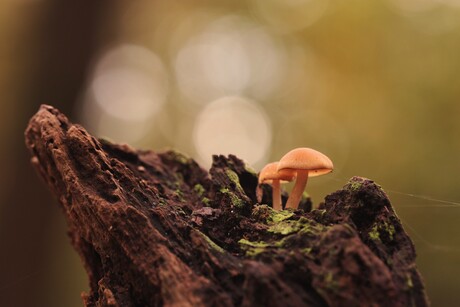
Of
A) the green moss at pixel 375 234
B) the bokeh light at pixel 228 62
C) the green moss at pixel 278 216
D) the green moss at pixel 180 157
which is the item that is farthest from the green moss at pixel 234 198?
the bokeh light at pixel 228 62

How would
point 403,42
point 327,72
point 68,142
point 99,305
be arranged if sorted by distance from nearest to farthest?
point 99,305 → point 68,142 → point 403,42 → point 327,72

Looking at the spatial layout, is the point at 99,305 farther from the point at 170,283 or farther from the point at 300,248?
the point at 300,248

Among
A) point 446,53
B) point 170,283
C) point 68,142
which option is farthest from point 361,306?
point 446,53

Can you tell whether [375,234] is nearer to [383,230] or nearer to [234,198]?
[383,230]

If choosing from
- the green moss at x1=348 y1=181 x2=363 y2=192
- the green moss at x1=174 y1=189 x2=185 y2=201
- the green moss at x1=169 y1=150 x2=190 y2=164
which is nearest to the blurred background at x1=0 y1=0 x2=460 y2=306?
the green moss at x1=348 y1=181 x2=363 y2=192

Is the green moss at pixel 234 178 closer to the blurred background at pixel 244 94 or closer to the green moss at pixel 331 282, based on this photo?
the green moss at pixel 331 282

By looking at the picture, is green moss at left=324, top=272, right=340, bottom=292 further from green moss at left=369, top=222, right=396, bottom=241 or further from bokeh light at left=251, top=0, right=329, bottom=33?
bokeh light at left=251, top=0, right=329, bottom=33
